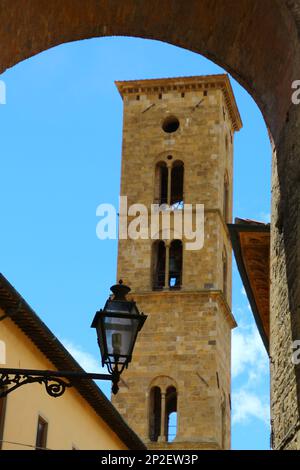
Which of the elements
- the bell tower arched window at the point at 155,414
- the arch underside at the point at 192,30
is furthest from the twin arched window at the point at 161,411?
the arch underside at the point at 192,30

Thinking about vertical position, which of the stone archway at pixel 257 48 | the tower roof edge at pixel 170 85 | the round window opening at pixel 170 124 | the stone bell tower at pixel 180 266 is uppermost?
the tower roof edge at pixel 170 85

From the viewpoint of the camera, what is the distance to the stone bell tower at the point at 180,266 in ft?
126

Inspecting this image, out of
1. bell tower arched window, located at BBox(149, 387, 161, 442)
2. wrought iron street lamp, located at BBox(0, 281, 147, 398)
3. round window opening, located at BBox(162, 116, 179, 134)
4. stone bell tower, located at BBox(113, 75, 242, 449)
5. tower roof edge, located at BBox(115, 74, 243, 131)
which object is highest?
tower roof edge, located at BBox(115, 74, 243, 131)

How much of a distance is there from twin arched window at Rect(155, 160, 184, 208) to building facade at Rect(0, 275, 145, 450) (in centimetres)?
1926

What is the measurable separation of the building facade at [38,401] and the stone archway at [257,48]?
6483mm

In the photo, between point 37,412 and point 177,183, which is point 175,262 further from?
point 37,412

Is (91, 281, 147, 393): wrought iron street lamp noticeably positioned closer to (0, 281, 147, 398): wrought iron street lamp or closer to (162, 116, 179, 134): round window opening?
(0, 281, 147, 398): wrought iron street lamp

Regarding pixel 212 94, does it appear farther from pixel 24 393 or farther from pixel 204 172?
pixel 24 393

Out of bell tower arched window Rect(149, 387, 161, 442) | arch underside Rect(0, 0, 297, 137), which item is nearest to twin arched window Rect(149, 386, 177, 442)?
bell tower arched window Rect(149, 387, 161, 442)

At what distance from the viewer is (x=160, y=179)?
4319 cm

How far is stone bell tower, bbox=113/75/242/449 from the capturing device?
126 ft

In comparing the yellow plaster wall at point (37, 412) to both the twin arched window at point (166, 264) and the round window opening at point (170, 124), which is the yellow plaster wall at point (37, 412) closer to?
the twin arched window at point (166, 264)

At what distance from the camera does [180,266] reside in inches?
1624

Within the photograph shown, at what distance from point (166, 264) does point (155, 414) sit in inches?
225
